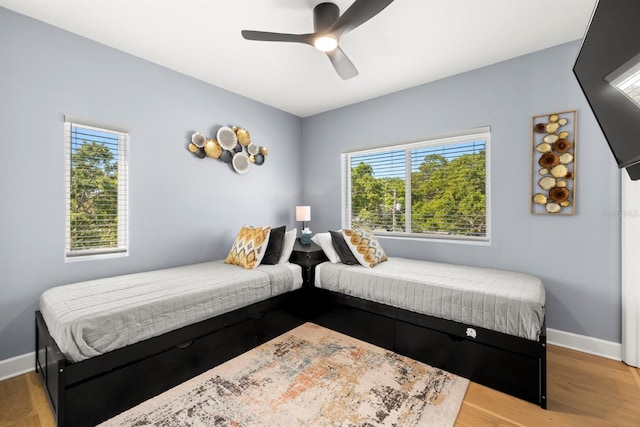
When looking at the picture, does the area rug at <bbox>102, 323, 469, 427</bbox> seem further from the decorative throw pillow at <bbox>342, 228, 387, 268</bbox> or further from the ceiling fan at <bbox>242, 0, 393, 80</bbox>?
the ceiling fan at <bbox>242, 0, 393, 80</bbox>

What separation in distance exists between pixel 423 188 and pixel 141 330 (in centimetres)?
294

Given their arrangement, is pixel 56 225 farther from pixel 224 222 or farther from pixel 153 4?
pixel 153 4

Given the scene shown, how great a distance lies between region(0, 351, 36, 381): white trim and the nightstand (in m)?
2.13

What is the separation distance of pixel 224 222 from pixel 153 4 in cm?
207

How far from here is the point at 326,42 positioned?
1.97m

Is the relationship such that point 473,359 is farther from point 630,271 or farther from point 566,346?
point 630,271

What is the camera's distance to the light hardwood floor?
159 cm

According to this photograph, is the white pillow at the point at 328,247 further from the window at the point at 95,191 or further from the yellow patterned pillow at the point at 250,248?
the window at the point at 95,191

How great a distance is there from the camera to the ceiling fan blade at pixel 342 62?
210cm

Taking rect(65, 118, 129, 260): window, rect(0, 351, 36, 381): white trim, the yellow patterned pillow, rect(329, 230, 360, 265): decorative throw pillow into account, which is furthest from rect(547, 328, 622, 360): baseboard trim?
rect(0, 351, 36, 381): white trim

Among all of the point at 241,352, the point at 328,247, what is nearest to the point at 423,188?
the point at 328,247

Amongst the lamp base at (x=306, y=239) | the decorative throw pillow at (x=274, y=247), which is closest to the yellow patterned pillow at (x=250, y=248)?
the decorative throw pillow at (x=274, y=247)

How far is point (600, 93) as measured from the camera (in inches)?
49.8

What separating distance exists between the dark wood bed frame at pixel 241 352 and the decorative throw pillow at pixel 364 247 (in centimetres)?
41
